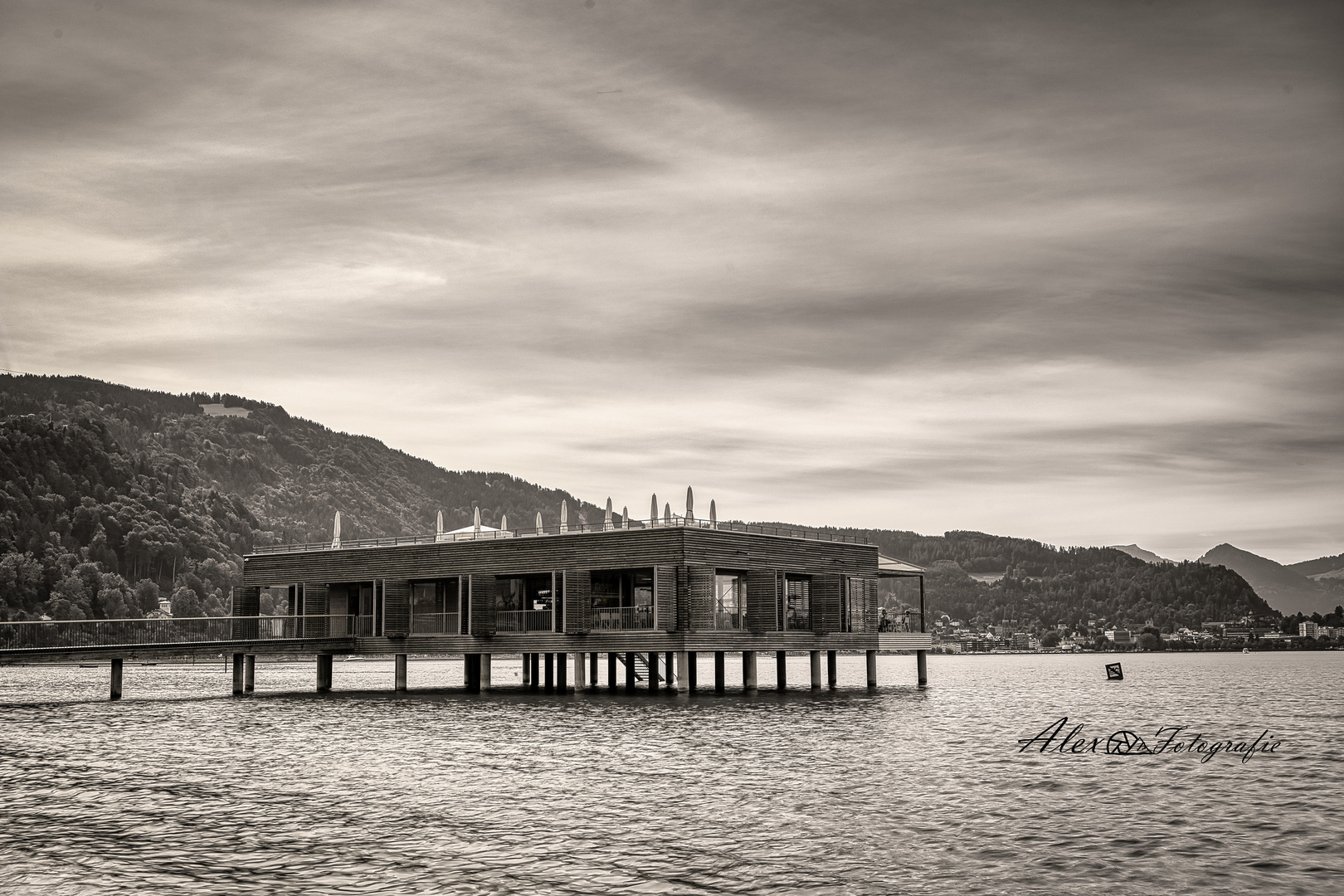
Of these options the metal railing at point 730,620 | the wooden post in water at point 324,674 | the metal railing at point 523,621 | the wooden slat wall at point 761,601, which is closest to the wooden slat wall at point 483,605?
the metal railing at point 523,621

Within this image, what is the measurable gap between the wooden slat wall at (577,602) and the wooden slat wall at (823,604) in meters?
11.5

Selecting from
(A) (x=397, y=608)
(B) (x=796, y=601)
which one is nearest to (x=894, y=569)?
(B) (x=796, y=601)

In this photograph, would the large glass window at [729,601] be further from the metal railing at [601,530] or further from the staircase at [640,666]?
the staircase at [640,666]

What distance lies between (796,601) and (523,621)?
1464cm

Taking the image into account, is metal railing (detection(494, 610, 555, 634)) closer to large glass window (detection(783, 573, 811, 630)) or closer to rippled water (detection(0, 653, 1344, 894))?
rippled water (detection(0, 653, 1344, 894))

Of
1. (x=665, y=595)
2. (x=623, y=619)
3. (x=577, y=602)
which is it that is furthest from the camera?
(x=577, y=602)

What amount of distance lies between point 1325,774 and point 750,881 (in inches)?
922

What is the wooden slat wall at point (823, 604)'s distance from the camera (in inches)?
2606

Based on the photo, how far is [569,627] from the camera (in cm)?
6150

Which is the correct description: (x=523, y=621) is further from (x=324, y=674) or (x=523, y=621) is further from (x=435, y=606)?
(x=324, y=674)

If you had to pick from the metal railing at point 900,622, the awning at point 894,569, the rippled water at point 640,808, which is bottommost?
the rippled water at point 640,808

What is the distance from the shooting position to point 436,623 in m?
68.1

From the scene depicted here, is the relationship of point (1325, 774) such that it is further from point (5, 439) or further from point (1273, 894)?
point (5, 439)

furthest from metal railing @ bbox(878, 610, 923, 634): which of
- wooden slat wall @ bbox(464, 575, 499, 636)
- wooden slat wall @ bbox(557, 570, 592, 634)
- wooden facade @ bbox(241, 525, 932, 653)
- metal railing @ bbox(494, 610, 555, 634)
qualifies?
wooden slat wall @ bbox(464, 575, 499, 636)
